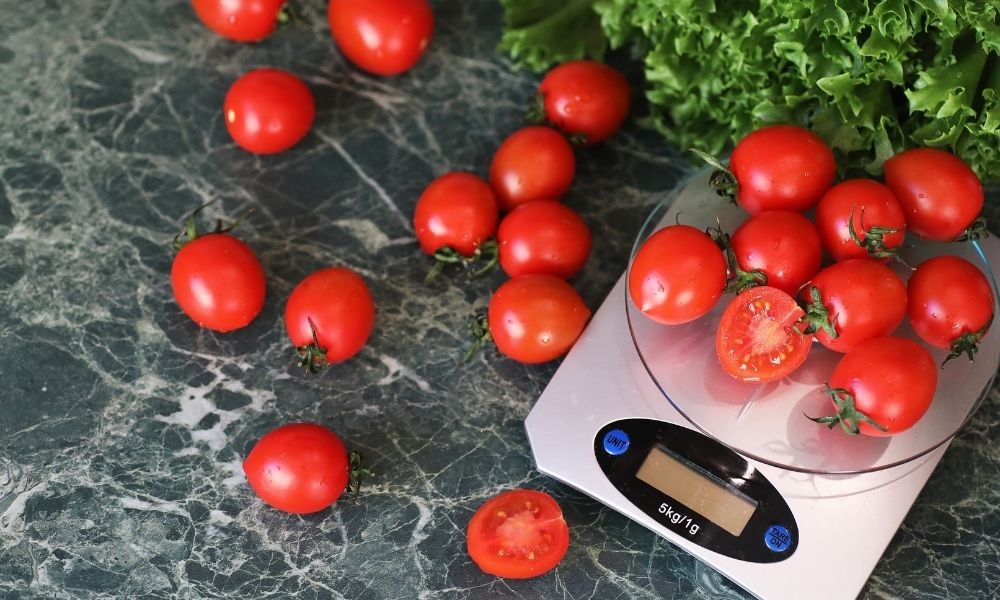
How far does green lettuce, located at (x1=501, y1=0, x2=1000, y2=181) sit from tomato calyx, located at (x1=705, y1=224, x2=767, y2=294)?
209 millimetres

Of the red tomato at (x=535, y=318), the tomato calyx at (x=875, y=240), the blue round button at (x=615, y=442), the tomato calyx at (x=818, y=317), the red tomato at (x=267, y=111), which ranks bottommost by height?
the blue round button at (x=615, y=442)

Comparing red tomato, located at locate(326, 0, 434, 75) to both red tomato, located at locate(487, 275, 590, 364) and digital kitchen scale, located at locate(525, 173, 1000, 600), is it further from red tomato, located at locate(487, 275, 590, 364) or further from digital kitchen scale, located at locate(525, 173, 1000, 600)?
digital kitchen scale, located at locate(525, 173, 1000, 600)

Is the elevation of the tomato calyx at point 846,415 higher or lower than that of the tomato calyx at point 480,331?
higher

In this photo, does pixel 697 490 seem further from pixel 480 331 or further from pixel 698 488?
pixel 480 331

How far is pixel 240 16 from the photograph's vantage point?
136 cm

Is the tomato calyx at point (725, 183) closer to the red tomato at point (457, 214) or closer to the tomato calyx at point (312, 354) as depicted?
the red tomato at point (457, 214)

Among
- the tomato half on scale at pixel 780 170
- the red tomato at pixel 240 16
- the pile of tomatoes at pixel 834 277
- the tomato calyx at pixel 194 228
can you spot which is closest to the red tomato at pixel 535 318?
the pile of tomatoes at pixel 834 277

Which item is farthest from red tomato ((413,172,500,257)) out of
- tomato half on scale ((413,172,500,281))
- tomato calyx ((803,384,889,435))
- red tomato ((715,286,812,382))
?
tomato calyx ((803,384,889,435))

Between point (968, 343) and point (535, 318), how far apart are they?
43 cm

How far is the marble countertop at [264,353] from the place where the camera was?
105 cm

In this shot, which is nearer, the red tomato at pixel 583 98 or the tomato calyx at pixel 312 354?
the tomato calyx at pixel 312 354

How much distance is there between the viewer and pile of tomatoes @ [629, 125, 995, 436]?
3.24 ft

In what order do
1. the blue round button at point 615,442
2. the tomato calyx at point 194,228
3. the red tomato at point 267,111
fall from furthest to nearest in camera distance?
the red tomato at point 267,111 < the tomato calyx at point 194,228 < the blue round button at point 615,442

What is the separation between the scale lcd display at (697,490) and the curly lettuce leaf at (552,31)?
0.56 meters
